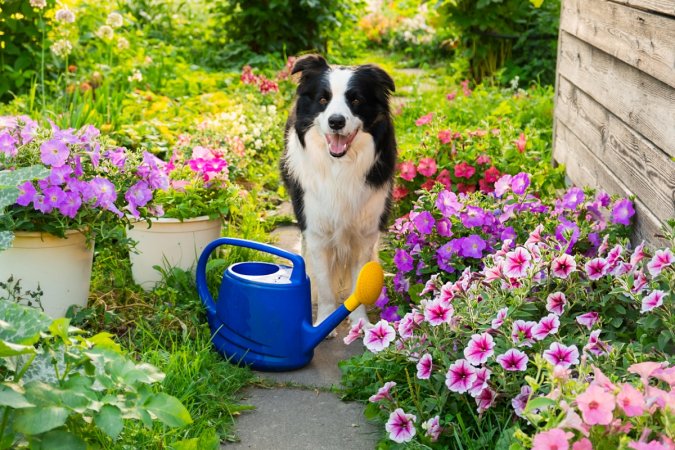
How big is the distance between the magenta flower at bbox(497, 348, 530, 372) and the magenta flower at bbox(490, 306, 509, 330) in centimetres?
11

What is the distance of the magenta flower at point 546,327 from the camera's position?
7.56 feet

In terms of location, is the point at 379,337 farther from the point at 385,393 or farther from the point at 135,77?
the point at 135,77

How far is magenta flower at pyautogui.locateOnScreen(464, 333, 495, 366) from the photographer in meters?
2.27

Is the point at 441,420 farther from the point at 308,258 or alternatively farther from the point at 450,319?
the point at 308,258

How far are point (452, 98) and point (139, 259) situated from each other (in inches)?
129

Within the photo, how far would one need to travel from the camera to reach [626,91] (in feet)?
10.7

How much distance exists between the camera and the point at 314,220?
357 cm

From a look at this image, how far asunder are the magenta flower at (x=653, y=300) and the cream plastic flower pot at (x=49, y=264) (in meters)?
1.83

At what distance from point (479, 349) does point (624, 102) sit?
1467 mm

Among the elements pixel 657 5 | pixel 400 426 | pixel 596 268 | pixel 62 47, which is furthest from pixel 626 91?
pixel 62 47

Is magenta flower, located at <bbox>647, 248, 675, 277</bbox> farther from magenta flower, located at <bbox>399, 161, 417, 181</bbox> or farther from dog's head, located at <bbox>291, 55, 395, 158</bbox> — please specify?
magenta flower, located at <bbox>399, 161, 417, 181</bbox>

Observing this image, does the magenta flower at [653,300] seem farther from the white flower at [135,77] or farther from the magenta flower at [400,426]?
the white flower at [135,77]

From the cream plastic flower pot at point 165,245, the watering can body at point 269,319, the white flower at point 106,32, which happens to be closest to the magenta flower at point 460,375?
the watering can body at point 269,319

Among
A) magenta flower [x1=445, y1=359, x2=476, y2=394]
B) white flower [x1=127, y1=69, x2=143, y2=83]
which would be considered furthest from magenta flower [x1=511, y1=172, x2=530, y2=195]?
white flower [x1=127, y1=69, x2=143, y2=83]
